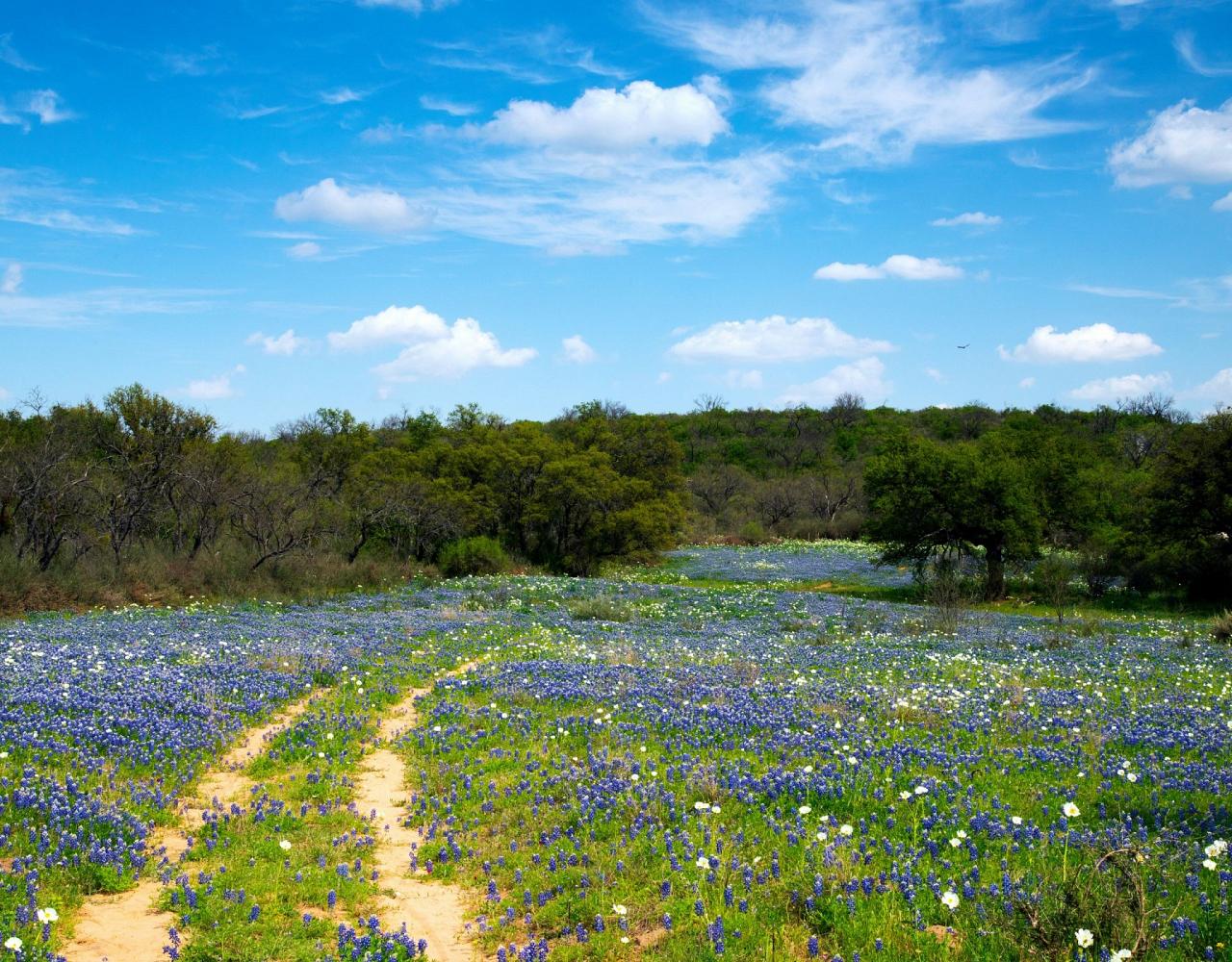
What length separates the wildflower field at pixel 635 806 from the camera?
5664mm

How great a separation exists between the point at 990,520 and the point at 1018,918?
36.2 metres

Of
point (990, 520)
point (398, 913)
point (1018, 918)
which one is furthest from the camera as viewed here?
point (990, 520)

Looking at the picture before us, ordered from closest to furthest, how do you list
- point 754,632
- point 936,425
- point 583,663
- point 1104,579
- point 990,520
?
point 583,663, point 754,632, point 990,520, point 1104,579, point 936,425

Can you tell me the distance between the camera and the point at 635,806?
775 centimetres

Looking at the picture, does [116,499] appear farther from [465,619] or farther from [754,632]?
[754,632]

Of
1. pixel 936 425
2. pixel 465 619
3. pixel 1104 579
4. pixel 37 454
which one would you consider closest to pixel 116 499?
pixel 37 454

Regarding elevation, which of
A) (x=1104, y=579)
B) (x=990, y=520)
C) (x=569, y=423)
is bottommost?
(x=1104, y=579)

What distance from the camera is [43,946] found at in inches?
213

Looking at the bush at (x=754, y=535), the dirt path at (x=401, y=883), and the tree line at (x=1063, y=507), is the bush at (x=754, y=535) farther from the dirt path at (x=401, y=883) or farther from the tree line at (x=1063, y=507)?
the dirt path at (x=401, y=883)

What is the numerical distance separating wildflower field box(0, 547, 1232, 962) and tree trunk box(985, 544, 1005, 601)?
24852mm

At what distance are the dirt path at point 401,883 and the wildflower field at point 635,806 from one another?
6 cm

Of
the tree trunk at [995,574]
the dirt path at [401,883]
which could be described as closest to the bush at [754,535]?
the tree trunk at [995,574]

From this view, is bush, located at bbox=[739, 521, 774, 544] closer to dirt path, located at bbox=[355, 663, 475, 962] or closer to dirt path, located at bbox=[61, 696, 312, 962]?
dirt path, located at bbox=[355, 663, 475, 962]

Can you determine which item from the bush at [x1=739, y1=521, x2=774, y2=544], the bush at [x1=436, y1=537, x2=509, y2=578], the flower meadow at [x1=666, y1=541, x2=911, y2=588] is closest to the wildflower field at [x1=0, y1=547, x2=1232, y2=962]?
the bush at [x1=436, y1=537, x2=509, y2=578]
